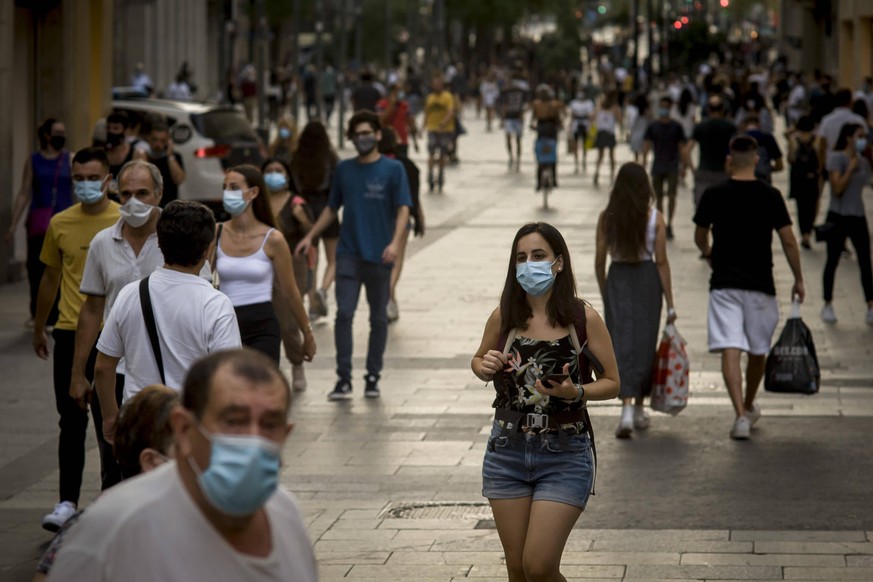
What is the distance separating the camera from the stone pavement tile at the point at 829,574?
7.14 m

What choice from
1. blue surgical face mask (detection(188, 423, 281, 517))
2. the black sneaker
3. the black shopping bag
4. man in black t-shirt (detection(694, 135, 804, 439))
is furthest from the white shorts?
blue surgical face mask (detection(188, 423, 281, 517))

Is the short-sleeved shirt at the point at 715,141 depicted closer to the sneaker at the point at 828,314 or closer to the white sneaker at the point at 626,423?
the sneaker at the point at 828,314

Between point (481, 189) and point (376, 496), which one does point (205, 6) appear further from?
point (376, 496)

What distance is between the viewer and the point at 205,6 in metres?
55.7

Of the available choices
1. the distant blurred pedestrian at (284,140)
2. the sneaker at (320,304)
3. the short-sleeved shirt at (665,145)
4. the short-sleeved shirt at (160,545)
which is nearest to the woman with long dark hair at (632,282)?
the sneaker at (320,304)

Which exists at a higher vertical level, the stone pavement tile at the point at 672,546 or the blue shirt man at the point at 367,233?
the blue shirt man at the point at 367,233

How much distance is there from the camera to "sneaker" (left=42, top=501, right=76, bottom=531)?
7.89 metres

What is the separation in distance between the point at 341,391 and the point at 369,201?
120 centimetres

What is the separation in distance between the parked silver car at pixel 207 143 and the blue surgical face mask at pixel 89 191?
13.9m

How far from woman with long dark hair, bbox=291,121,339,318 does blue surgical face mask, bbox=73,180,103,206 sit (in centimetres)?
593

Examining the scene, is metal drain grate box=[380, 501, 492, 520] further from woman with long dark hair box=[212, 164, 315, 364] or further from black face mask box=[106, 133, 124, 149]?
black face mask box=[106, 133, 124, 149]

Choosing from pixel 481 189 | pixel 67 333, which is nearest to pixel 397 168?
pixel 67 333

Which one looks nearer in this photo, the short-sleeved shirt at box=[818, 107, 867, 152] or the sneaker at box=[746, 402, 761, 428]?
the sneaker at box=[746, 402, 761, 428]

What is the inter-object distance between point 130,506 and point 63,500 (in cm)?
507
